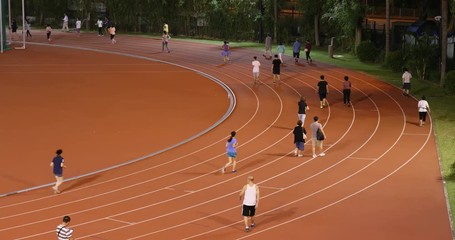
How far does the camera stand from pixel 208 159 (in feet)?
79.9

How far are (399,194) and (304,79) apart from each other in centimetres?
1865

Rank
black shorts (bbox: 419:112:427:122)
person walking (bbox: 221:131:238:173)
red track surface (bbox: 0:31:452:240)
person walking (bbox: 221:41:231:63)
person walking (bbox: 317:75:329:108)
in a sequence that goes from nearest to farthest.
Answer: red track surface (bbox: 0:31:452:240), person walking (bbox: 221:131:238:173), black shorts (bbox: 419:112:427:122), person walking (bbox: 317:75:329:108), person walking (bbox: 221:41:231:63)

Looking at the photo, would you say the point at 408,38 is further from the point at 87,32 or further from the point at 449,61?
the point at 87,32

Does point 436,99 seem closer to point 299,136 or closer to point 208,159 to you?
point 299,136

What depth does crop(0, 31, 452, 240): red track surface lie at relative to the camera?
18.1m

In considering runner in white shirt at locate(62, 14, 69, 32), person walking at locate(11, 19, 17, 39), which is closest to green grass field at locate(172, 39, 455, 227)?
runner in white shirt at locate(62, 14, 69, 32)

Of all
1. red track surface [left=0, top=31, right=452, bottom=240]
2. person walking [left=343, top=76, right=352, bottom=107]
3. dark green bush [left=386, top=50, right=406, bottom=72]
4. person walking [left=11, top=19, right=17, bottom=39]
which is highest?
person walking [left=11, top=19, right=17, bottom=39]

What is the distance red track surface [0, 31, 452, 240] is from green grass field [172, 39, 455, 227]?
0.37 m

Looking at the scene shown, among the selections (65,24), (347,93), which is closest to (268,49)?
(347,93)

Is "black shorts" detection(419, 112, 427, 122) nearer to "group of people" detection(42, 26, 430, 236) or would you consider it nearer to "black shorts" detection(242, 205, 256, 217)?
"group of people" detection(42, 26, 430, 236)

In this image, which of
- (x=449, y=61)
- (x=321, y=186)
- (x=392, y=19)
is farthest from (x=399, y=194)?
(x=392, y=19)

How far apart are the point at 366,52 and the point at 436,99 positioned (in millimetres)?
12444

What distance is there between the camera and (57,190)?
20.8m

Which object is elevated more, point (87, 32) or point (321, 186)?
point (87, 32)
